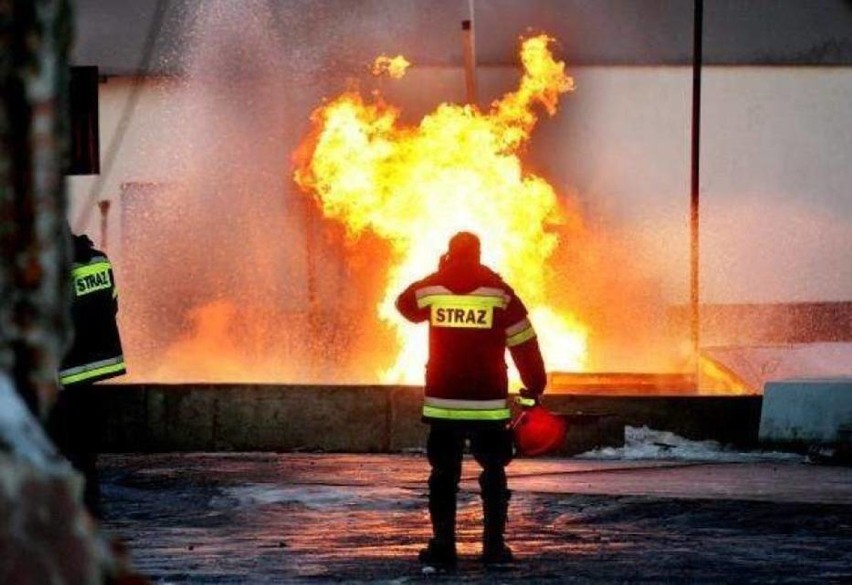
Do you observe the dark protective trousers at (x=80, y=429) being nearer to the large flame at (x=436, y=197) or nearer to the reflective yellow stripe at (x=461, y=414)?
the reflective yellow stripe at (x=461, y=414)

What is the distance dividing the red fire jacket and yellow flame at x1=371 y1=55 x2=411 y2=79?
20058 millimetres

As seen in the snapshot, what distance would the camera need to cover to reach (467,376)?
1006cm

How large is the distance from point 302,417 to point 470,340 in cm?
871

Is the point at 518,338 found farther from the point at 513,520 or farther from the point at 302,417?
the point at 302,417

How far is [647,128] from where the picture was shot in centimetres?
3175

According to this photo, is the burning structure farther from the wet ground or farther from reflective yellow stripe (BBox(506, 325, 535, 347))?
reflective yellow stripe (BBox(506, 325, 535, 347))

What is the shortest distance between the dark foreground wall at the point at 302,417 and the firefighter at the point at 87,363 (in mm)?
6658

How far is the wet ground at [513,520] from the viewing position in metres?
9.94

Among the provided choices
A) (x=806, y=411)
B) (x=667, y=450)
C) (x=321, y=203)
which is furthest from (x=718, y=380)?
(x=321, y=203)

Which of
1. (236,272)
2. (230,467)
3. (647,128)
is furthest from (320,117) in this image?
(230,467)

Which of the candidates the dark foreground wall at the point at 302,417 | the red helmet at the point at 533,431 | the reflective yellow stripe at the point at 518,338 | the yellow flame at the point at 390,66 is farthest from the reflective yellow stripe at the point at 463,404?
the yellow flame at the point at 390,66

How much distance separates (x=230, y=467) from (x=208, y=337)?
14.5 meters

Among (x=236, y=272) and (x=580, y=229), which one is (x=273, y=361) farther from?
(x=580, y=229)

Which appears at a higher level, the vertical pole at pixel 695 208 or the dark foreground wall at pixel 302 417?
the vertical pole at pixel 695 208
